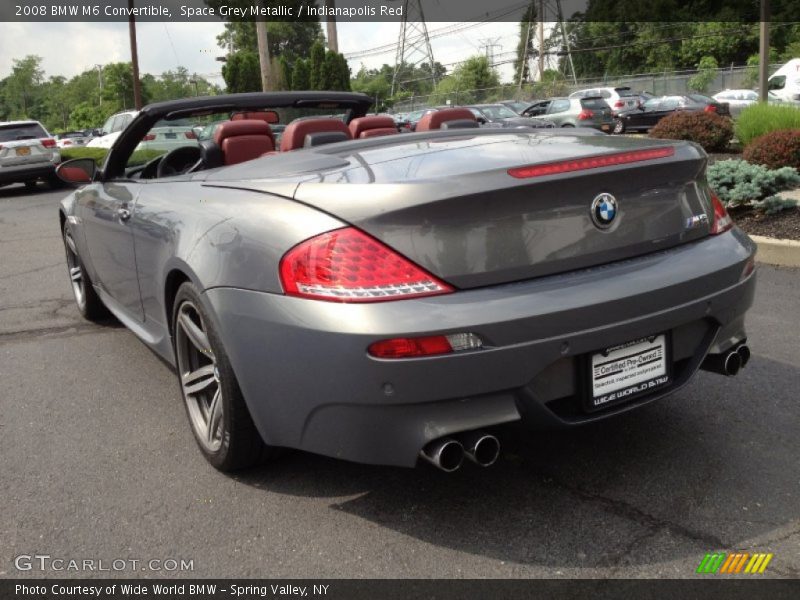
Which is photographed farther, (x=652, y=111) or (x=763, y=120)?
(x=652, y=111)

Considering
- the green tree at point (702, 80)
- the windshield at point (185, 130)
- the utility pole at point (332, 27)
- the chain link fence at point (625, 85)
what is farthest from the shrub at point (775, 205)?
the green tree at point (702, 80)

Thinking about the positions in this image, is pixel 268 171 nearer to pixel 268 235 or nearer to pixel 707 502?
pixel 268 235

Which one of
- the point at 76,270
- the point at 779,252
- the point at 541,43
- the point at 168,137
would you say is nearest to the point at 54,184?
the point at 76,270

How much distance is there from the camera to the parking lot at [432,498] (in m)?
2.51

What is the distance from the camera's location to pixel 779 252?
6.71 meters

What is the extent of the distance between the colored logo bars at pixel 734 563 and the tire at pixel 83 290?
13.9 feet

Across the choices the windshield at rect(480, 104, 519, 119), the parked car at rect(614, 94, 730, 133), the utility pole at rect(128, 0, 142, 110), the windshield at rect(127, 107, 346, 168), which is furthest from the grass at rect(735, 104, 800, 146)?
the utility pole at rect(128, 0, 142, 110)

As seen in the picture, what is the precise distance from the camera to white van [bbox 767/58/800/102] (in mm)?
27148

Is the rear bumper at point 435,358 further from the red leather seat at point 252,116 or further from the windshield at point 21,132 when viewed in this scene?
the windshield at point 21,132

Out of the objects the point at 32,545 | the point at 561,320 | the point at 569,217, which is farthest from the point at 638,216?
the point at 32,545

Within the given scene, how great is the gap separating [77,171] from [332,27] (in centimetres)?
3029

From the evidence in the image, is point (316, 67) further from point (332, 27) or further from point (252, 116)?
point (252, 116)

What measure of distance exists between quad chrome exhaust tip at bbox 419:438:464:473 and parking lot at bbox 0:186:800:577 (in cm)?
31
